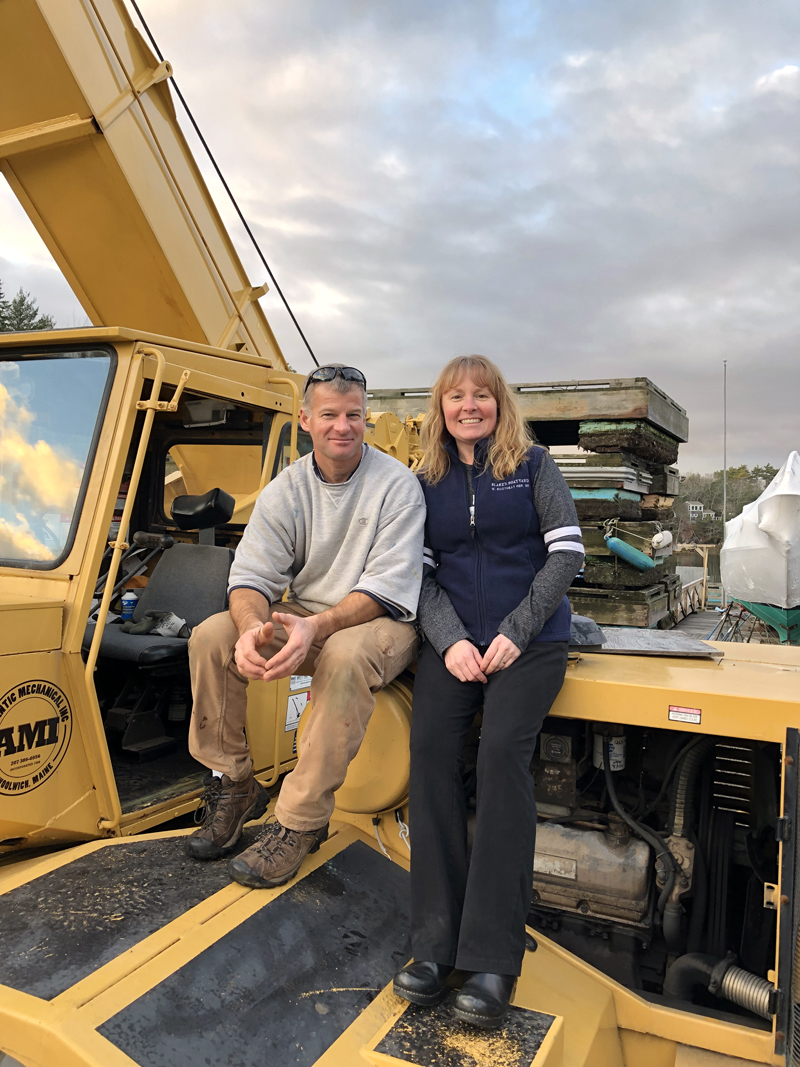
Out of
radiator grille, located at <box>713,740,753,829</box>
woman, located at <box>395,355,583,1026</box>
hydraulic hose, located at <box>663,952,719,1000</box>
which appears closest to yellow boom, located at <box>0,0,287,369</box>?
woman, located at <box>395,355,583,1026</box>

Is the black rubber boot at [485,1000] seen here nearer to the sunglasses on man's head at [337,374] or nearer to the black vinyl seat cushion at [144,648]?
the black vinyl seat cushion at [144,648]

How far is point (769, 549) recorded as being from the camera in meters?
9.27

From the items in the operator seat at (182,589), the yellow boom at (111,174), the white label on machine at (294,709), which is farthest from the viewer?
the yellow boom at (111,174)

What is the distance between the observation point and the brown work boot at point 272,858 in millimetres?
2287

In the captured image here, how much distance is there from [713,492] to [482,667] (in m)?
47.7

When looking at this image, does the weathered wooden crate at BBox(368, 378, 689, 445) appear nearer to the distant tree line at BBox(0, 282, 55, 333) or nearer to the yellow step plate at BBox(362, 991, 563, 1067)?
the yellow step plate at BBox(362, 991, 563, 1067)

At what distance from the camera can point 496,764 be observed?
2.14 meters

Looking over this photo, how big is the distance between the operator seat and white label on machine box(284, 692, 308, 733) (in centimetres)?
50

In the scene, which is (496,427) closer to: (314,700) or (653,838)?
(314,700)

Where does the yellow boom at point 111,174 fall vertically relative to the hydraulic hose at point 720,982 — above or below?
above

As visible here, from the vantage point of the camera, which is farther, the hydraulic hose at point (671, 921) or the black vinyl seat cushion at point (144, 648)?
the black vinyl seat cushion at point (144, 648)

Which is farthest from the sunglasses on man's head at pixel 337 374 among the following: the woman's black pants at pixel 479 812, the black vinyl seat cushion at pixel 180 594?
the black vinyl seat cushion at pixel 180 594

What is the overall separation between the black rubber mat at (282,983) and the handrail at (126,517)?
0.85 m

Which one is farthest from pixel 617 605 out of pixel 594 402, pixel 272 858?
pixel 272 858
